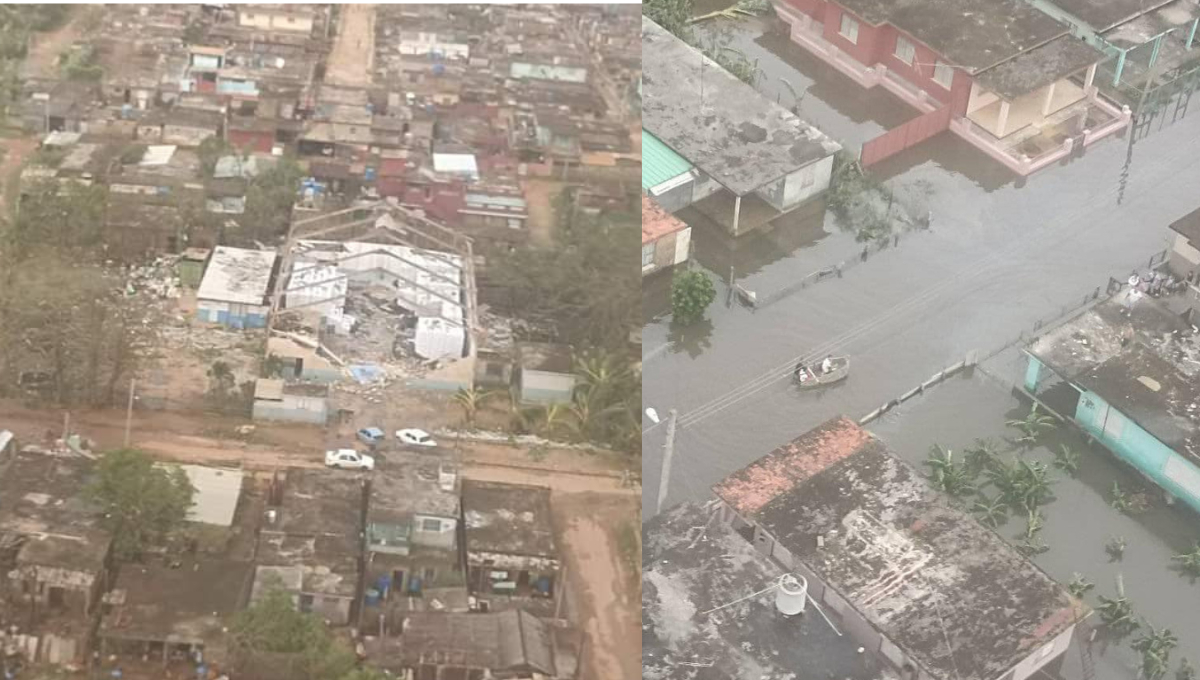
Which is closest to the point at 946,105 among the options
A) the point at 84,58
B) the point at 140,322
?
the point at 140,322

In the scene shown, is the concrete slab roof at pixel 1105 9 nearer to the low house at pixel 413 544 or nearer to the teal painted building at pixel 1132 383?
the teal painted building at pixel 1132 383

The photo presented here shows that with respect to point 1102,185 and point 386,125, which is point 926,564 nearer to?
point 1102,185

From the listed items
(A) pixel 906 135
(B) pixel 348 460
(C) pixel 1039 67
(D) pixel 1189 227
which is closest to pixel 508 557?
(B) pixel 348 460

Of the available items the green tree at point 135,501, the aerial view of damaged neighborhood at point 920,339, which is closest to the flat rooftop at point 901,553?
the aerial view of damaged neighborhood at point 920,339

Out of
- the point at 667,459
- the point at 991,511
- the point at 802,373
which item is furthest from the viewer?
the point at 802,373

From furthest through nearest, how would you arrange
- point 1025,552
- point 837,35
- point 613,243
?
point 837,35
point 613,243
point 1025,552

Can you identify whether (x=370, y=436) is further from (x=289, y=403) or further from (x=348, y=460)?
(x=289, y=403)
